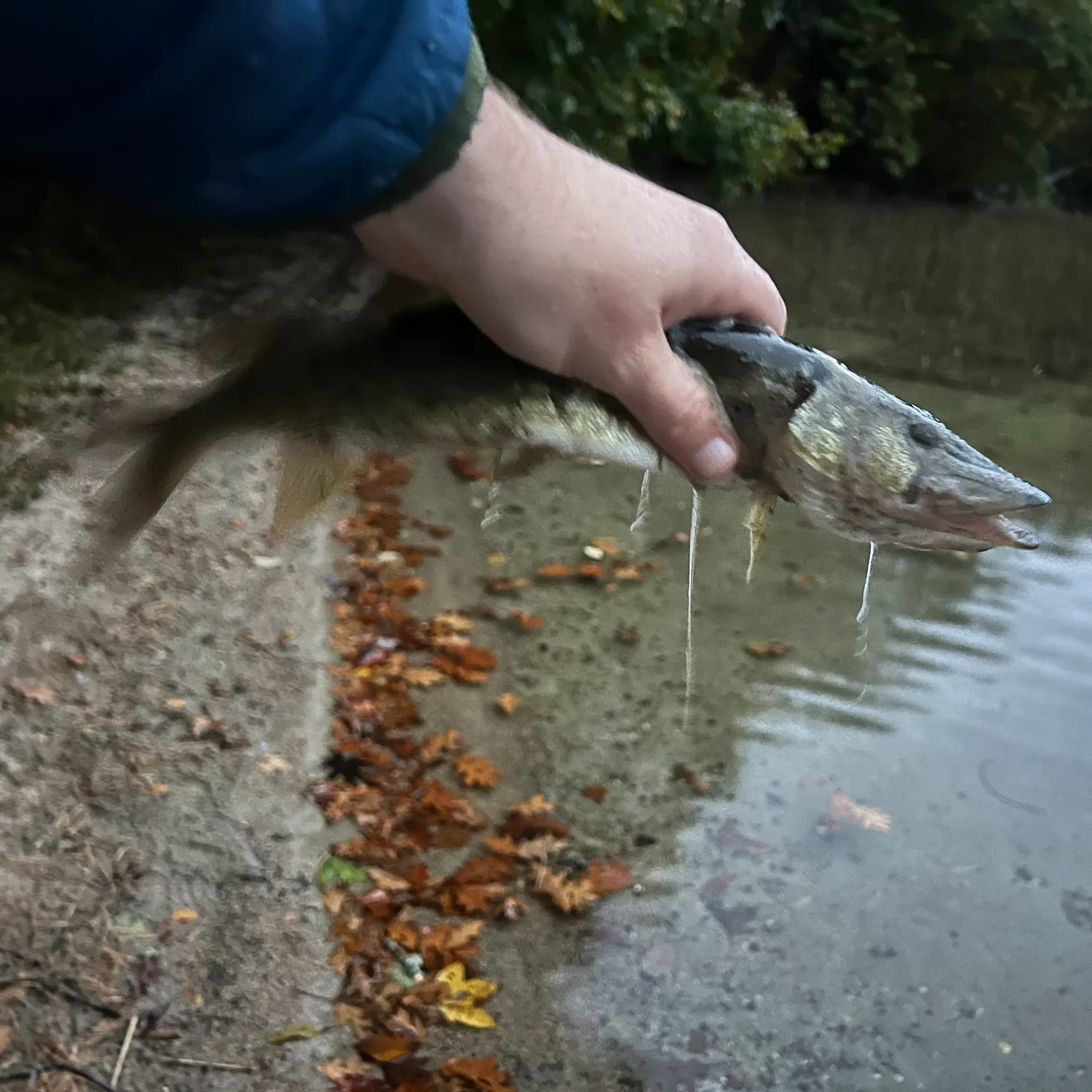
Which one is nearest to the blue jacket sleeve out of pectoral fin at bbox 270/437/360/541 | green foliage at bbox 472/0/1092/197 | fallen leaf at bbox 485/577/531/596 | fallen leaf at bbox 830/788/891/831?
pectoral fin at bbox 270/437/360/541

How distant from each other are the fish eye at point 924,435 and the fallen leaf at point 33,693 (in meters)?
2.74

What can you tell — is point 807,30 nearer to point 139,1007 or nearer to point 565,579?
point 565,579

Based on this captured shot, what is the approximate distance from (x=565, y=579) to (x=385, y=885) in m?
2.00

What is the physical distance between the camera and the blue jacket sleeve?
3.30 feet

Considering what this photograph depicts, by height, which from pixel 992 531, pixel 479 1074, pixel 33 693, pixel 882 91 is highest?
pixel 882 91

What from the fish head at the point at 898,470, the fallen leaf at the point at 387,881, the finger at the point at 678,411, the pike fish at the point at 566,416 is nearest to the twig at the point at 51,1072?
the fallen leaf at the point at 387,881

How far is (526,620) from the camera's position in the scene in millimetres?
4629

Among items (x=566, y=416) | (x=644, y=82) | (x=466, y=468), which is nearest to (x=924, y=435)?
(x=566, y=416)

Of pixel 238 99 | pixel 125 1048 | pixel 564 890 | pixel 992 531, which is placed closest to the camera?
pixel 238 99

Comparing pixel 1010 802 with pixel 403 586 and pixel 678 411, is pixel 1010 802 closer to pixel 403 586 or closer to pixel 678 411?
pixel 403 586

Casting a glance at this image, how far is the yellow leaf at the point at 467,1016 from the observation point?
116 inches

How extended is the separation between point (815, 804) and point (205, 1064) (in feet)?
7.46

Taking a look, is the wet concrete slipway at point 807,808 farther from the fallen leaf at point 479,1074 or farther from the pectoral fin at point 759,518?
the pectoral fin at point 759,518

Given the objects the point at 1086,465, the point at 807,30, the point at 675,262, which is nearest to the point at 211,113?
the point at 675,262
